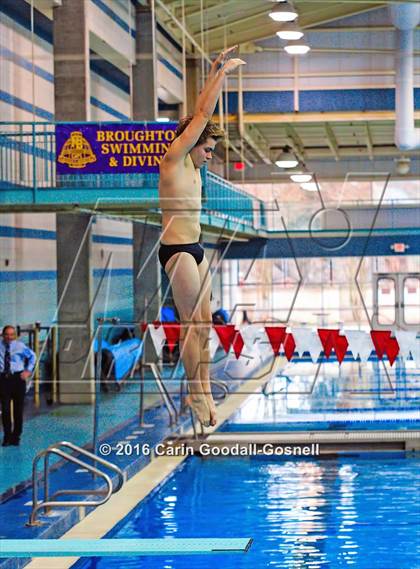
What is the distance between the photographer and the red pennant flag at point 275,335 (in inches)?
432

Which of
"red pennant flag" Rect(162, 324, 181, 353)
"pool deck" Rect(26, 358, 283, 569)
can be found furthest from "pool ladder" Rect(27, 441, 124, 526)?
"red pennant flag" Rect(162, 324, 181, 353)

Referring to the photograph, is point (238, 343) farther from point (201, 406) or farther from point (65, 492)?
point (201, 406)

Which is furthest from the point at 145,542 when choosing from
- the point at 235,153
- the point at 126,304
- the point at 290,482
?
the point at 290,482

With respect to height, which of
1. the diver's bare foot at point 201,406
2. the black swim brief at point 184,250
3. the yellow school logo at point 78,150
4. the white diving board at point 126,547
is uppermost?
the yellow school logo at point 78,150

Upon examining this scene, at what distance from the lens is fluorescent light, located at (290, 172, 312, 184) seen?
9.46 m

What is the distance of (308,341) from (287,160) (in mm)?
1930

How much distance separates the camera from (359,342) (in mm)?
10234

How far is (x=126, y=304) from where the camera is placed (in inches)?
474

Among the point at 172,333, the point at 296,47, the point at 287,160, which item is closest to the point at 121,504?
the point at 172,333

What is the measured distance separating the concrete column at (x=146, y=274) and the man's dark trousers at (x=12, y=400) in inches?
77.7

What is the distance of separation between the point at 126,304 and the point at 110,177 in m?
7.40

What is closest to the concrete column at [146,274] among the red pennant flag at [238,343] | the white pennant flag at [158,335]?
the white pennant flag at [158,335]

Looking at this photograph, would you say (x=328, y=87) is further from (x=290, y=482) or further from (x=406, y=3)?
(x=290, y=482)

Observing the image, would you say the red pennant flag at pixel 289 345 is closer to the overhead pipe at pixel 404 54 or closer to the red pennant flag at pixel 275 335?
the red pennant flag at pixel 275 335
